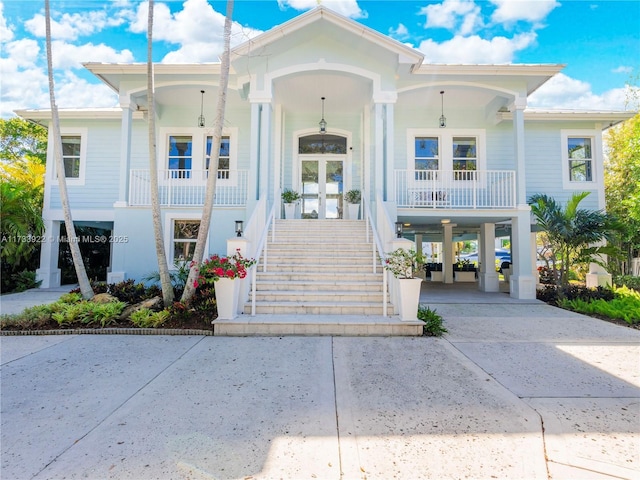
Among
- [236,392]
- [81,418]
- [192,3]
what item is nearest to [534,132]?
[192,3]

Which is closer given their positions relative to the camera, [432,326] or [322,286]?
[432,326]

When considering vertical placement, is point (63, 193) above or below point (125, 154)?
below

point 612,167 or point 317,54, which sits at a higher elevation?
point 317,54

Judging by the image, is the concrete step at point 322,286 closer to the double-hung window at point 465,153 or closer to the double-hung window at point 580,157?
the double-hung window at point 465,153

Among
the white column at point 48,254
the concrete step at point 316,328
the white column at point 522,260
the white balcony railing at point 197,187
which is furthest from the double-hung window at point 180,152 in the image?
the white column at point 522,260

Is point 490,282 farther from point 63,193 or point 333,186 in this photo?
point 63,193

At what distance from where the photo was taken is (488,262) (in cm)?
1067

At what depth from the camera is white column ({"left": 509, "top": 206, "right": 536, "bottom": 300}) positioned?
335 inches

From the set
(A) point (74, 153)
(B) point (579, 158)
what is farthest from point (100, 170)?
(B) point (579, 158)

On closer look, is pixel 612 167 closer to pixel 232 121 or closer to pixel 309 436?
pixel 232 121

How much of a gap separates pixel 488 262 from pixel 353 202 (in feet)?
16.1

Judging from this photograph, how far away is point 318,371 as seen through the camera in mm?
3535

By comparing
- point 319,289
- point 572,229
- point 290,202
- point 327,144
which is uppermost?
point 327,144

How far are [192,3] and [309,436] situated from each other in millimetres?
8238
